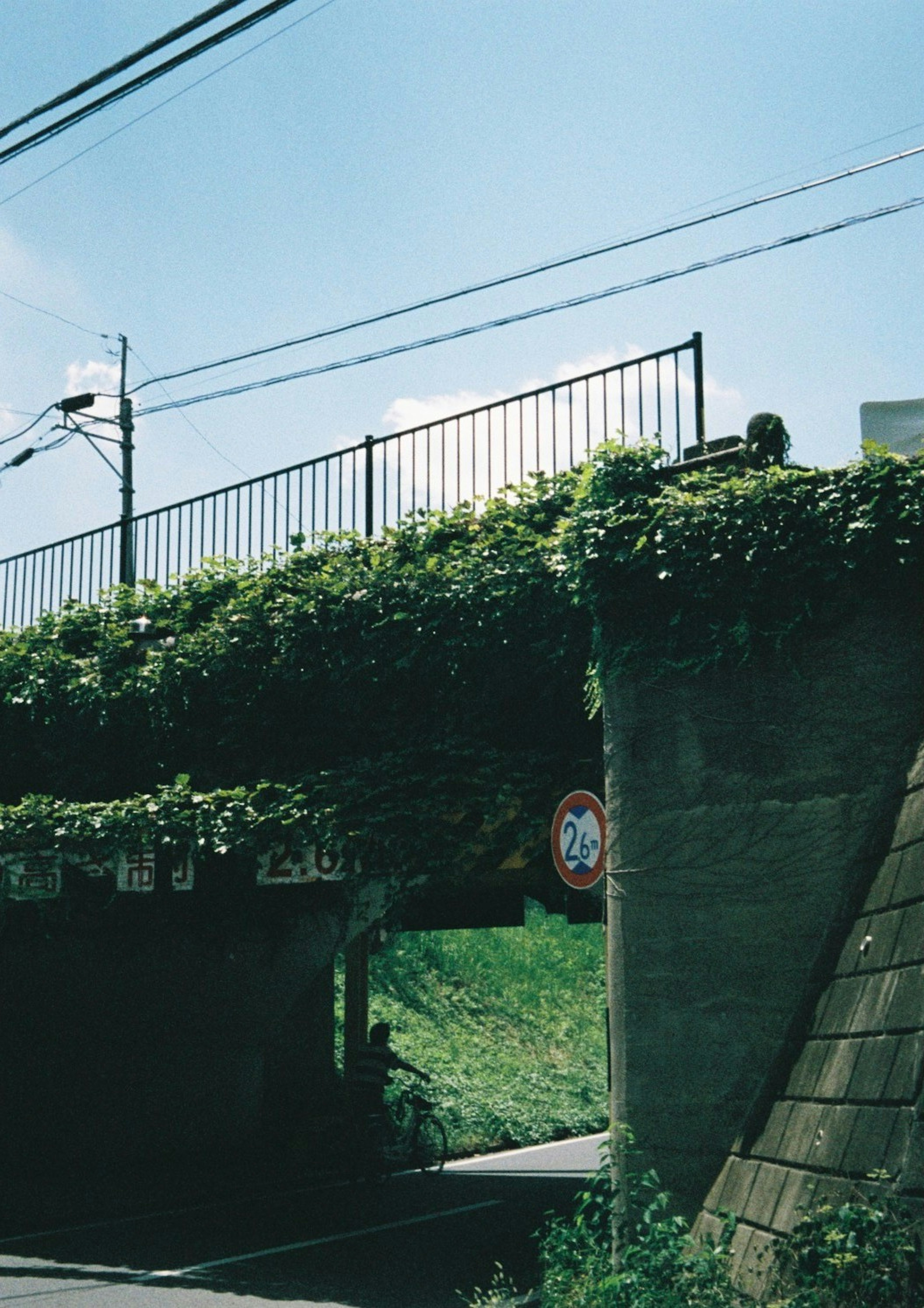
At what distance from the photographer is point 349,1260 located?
1151 centimetres

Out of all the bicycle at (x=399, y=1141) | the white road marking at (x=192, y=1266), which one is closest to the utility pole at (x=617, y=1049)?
the white road marking at (x=192, y=1266)

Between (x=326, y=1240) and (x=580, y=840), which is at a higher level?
(x=580, y=840)

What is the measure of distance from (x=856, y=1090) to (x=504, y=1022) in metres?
29.0

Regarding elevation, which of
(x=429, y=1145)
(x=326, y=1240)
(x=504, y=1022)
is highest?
(x=326, y=1240)

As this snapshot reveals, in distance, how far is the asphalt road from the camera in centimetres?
999

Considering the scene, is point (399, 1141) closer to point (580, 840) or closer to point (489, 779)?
point (489, 779)

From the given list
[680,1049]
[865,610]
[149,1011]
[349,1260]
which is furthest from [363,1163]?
[865,610]

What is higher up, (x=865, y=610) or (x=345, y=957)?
(x=865, y=610)

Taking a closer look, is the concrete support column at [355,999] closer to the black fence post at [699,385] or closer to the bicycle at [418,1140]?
the bicycle at [418,1140]

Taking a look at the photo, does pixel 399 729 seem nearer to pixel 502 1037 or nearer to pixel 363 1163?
pixel 363 1163

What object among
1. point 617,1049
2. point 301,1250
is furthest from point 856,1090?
point 301,1250

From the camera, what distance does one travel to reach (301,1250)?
1205 centimetres

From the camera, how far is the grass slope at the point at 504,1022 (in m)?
24.8

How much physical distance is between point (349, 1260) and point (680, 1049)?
4.52m
